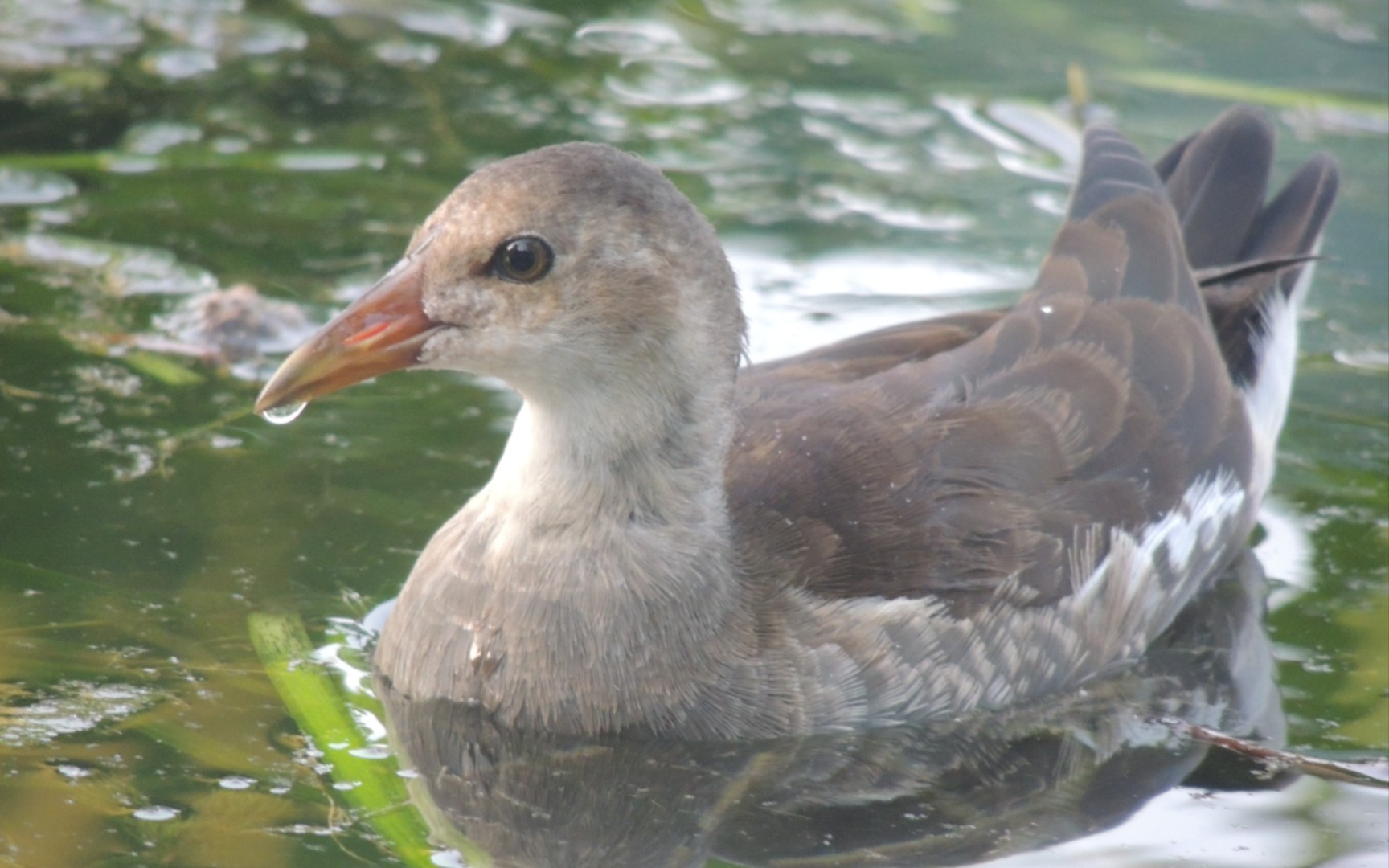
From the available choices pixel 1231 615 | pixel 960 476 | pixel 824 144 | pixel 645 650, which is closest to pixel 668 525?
pixel 645 650

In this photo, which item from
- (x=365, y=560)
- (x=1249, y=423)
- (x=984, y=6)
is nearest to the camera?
(x=365, y=560)

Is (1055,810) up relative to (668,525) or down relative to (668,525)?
down

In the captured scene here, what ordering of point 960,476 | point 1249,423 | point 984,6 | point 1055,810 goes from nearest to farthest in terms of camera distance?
point 1055,810
point 960,476
point 1249,423
point 984,6

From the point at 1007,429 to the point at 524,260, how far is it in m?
1.54

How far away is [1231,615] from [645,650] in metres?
2.02

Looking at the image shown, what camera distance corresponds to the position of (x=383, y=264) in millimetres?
7434

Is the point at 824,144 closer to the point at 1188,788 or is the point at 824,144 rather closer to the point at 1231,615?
the point at 1231,615

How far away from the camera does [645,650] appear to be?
490cm

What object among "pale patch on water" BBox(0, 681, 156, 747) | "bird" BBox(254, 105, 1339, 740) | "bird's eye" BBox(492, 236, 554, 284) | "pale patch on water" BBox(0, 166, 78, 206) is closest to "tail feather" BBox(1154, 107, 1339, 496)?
"bird" BBox(254, 105, 1339, 740)

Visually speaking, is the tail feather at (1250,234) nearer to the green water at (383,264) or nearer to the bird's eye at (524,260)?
the green water at (383,264)

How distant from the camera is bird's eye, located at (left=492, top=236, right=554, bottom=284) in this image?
4609 mm

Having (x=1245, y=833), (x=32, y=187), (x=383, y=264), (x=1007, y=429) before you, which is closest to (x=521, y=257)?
(x=1007, y=429)

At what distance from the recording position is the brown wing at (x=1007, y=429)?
517cm

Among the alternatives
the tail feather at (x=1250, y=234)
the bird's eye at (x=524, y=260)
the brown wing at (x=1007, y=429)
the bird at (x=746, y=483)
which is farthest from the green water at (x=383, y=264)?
the bird's eye at (x=524, y=260)
